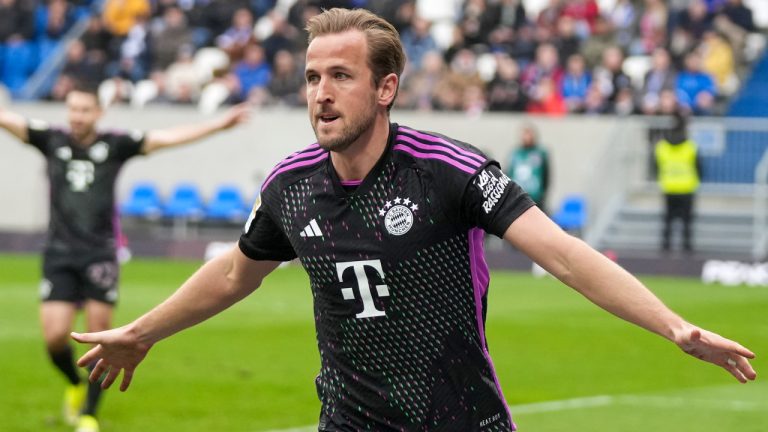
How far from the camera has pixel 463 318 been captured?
17.0 ft

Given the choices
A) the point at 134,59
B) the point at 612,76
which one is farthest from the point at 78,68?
the point at 612,76

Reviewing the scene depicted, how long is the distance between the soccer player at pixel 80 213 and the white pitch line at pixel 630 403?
10.5 ft

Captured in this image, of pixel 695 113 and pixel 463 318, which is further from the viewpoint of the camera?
pixel 695 113

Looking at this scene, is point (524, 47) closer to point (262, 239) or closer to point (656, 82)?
point (656, 82)

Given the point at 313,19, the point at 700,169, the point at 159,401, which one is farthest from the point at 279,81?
the point at 313,19

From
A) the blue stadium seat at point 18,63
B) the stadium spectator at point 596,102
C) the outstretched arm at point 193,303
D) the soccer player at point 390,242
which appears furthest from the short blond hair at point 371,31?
the blue stadium seat at point 18,63

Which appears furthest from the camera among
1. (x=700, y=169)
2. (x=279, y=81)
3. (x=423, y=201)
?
(x=279, y=81)

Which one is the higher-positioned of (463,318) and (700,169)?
(463,318)

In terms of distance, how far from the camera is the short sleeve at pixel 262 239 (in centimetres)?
552

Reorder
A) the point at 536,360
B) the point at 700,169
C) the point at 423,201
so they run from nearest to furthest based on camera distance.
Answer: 1. the point at 423,201
2. the point at 536,360
3. the point at 700,169

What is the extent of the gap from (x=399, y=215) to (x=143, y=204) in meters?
24.4

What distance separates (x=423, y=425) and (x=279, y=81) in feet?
78.4

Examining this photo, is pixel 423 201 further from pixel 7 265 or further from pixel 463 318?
pixel 7 265

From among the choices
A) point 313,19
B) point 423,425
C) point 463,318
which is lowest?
point 423,425
